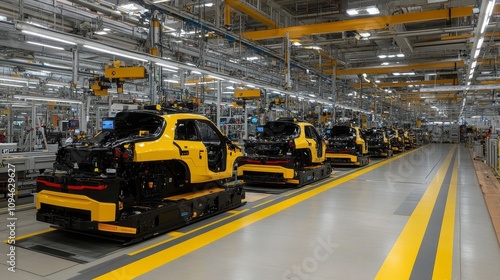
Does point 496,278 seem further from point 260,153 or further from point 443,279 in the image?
point 260,153

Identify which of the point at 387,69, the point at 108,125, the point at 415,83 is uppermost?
the point at 387,69

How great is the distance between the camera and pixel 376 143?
19.5 meters

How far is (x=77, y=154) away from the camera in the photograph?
5109 millimetres

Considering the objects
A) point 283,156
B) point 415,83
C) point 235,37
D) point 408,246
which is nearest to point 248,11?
point 235,37

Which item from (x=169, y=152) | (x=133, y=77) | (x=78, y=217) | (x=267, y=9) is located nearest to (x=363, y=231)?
(x=169, y=152)

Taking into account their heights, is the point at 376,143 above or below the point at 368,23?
below

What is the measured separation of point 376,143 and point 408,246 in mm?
15420

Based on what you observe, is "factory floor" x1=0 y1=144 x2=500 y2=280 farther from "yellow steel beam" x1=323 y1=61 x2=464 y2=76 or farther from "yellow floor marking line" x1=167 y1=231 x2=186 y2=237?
"yellow steel beam" x1=323 y1=61 x2=464 y2=76

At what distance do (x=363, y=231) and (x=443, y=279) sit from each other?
71.2 inches

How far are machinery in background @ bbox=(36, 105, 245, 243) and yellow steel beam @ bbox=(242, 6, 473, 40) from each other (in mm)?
7037

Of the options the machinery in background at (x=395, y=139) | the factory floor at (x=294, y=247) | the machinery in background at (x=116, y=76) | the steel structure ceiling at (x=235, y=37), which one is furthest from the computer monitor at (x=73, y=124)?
the machinery in background at (x=395, y=139)

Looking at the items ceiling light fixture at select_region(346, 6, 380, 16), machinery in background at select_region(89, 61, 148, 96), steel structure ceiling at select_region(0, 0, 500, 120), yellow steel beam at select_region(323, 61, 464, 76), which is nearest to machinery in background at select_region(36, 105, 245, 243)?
machinery in background at select_region(89, 61, 148, 96)

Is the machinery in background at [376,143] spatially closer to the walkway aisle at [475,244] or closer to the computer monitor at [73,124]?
the walkway aisle at [475,244]

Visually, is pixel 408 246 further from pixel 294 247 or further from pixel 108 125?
pixel 108 125
